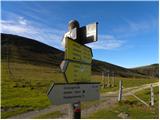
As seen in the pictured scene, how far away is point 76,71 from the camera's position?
727 cm

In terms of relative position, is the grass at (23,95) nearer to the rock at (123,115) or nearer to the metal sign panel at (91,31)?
the rock at (123,115)

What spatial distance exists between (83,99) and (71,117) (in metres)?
0.65

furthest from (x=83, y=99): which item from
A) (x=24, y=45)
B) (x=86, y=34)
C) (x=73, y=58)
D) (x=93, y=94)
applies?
(x=24, y=45)

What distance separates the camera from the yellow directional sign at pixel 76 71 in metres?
6.75

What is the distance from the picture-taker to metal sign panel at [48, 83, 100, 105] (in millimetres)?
6156

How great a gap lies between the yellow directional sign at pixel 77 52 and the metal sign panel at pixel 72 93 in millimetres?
716

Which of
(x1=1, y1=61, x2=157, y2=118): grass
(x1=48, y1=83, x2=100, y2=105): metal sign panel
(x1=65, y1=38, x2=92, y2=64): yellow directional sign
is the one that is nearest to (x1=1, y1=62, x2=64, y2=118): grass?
(x1=1, y1=61, x2=157, y2=118): grass

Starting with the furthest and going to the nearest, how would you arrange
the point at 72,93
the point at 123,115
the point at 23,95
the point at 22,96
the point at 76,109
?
1. the point at 23,95
2. the point at 22,96
3. the point at 123,115
4. the point at 76,109
5. the point at 72,93

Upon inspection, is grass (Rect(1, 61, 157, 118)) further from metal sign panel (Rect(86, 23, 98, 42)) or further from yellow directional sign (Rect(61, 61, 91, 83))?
metal sign panel (Rect(86, 23, 98, 42))

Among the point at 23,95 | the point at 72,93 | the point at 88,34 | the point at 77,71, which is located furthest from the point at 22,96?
the point at 72,93

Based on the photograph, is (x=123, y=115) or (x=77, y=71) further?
(x=123, y=115)

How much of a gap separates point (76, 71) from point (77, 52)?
51 centimetres

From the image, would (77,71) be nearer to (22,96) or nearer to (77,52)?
(77,52)

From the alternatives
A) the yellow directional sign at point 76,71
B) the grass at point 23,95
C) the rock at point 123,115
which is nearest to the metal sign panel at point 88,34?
the yellow directional sign at point 76,71
